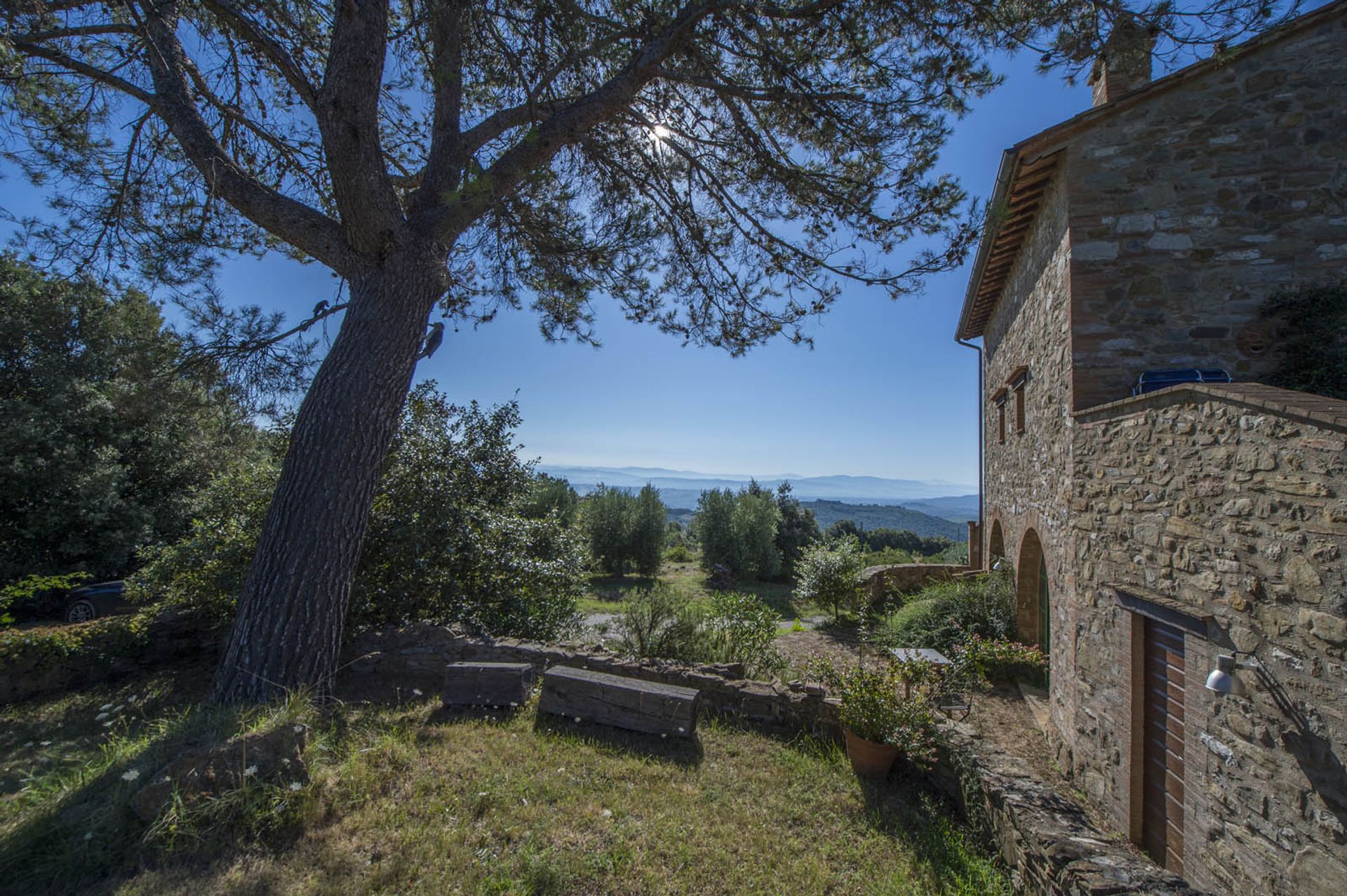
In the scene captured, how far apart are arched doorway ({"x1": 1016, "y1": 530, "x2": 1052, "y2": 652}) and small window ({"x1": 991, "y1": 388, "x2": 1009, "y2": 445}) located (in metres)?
2.07

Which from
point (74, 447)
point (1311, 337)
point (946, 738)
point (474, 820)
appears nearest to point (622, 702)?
point (474, 820)

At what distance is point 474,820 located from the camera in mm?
3068

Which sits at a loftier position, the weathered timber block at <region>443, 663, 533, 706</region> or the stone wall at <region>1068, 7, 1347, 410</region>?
the stone wall at <region>1068, 7, 1347, 410</region>

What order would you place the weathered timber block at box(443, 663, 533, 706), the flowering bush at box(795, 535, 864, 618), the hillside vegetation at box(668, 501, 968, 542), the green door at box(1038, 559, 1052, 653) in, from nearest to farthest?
1. the weathered timber block at box(443, 663, 533, 706)
2. the green door at box(1038, 559, 1052, 653)
3. the flowering bush at box(795, 535, 864, 618)
4. the hillside vegetation at box(668, 501, 968, 542)

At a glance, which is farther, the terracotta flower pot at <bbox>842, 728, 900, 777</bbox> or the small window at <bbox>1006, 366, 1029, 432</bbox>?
the small window at <bbox>1006, 366, 1029, 432</bbox>

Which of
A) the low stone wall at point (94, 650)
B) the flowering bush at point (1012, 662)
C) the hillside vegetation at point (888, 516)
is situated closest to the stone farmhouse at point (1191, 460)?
the flowering bush at point (1012, 662)

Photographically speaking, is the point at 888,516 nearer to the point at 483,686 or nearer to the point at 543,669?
the point at 543,669

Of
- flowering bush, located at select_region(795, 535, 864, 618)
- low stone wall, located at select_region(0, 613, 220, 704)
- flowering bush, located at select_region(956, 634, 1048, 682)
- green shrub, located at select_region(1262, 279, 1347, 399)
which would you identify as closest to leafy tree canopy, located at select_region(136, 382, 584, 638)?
low stone wall, located at select_region(0, 613, 220, 704)

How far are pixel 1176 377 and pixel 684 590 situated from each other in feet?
42.8

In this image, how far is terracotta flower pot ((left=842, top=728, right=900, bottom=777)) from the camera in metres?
3.92

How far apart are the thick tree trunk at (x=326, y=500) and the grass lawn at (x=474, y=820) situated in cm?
46

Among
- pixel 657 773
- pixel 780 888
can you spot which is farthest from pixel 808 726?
pixel 780 888

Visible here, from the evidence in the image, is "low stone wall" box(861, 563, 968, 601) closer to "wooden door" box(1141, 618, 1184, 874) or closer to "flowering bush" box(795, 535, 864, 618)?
"flowering bush" box(795, 535, 864, 618)

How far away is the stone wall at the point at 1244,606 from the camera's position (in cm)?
258
